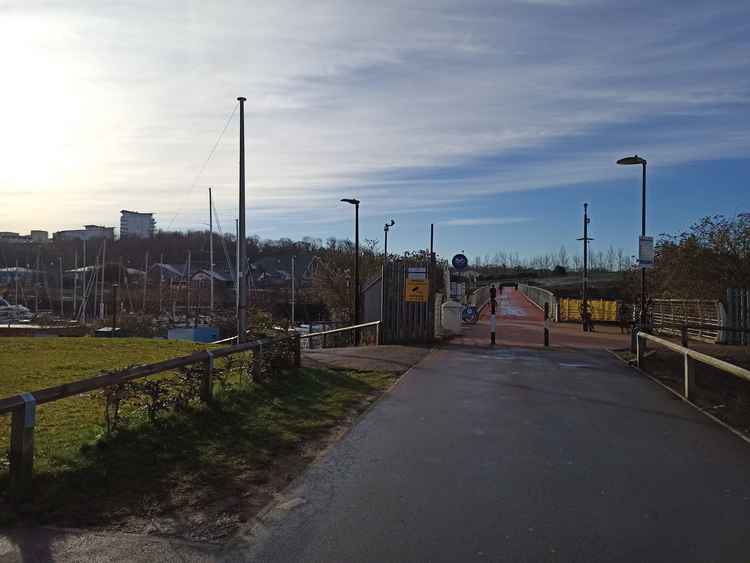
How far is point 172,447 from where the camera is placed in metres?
A: 7.43

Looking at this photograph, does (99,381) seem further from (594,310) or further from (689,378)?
(594,310)

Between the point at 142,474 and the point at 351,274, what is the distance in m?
35.9

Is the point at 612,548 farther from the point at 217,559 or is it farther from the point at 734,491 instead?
the point at 217,559

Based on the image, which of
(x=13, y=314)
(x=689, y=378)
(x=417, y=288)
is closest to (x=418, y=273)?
(x=417, y=288)

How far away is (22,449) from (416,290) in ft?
55.6

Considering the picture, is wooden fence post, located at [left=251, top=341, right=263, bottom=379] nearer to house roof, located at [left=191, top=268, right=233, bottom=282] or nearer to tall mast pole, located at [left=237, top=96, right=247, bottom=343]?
tall mast pole, located at [left=237, top=96, right=247, bottom=343]

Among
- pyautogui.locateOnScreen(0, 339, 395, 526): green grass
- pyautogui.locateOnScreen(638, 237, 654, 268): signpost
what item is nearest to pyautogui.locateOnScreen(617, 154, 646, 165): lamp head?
pyautogui.locateOnScreen(638, 237, 654, 268): signpost

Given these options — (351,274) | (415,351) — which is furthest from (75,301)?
Result: (415,351)

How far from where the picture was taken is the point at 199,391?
31.4ft

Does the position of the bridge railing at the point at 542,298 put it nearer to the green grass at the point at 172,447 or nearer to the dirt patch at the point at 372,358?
the dirt patch at the point at 372,358

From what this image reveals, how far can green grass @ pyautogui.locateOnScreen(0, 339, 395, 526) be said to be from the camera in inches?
225

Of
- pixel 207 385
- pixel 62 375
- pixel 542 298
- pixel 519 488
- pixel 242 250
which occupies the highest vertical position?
pixel 242 250

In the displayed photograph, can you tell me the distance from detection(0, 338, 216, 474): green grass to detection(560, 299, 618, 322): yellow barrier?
27623mm

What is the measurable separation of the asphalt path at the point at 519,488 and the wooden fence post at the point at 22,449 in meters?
1.95
